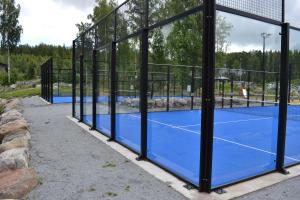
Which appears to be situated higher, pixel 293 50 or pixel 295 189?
pixel 293 50

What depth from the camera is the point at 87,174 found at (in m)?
4.57

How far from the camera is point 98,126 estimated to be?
26.6 ft

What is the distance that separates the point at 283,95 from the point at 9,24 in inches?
1349

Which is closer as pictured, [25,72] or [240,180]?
[240,180]

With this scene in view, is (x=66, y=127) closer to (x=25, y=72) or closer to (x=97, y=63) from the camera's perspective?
(x=97, y=63)

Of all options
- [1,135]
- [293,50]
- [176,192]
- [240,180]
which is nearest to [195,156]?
[240,180]

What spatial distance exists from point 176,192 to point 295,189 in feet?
4.54

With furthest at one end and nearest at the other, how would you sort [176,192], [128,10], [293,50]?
[128,10] → [293,50] → [176,192]

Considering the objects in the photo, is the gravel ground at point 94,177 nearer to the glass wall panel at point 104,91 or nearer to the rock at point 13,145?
the rock at point 13,145

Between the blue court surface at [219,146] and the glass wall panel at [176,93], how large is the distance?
0.04 ft

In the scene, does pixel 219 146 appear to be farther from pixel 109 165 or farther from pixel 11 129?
pixel 11 129

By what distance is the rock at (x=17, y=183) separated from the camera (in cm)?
364

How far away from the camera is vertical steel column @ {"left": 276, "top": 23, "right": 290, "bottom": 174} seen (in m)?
4.58

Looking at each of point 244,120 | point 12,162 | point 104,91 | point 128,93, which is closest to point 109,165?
point 12,162
